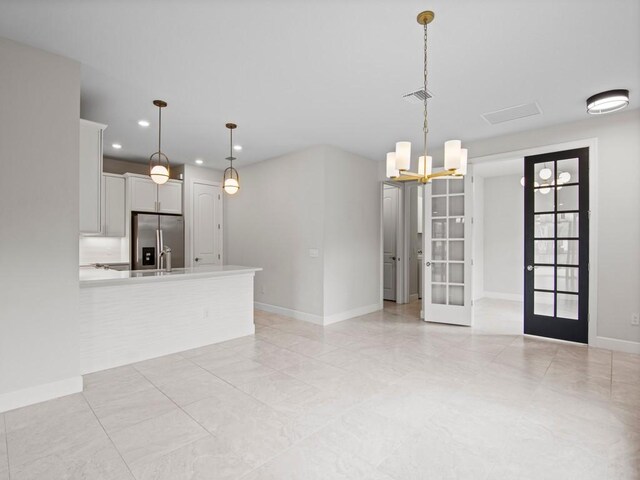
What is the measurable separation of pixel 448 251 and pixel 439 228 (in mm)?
405

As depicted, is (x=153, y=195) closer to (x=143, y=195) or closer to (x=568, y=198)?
(x=143, y=195)

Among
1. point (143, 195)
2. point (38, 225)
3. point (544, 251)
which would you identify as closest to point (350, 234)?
point (544, 251)

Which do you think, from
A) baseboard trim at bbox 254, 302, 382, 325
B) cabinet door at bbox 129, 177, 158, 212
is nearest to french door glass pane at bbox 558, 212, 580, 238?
baseboard trim at bbox 254, 302, 382, 325

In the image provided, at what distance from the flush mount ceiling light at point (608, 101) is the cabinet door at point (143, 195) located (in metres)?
6.48

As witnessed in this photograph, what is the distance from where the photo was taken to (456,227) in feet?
17.0

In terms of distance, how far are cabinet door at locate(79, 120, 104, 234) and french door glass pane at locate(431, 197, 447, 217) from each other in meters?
4.62

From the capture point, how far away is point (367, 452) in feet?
6.52

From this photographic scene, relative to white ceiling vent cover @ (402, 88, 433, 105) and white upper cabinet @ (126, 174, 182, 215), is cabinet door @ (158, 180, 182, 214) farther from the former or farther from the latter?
white ceiling vent cover @ (402, 88, 433, 105)

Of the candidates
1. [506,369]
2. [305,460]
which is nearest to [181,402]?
[305,460]

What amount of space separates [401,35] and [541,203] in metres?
3.31

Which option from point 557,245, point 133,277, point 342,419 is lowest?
point 342,419

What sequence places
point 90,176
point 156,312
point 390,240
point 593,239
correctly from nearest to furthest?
point 90,176 → point 156,312 → point 593,239 → point 390,240

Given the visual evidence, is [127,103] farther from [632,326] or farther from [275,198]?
[632,326]

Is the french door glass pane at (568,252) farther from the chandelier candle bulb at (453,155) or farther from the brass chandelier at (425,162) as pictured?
the chandelier candle bulb at (453,155)
